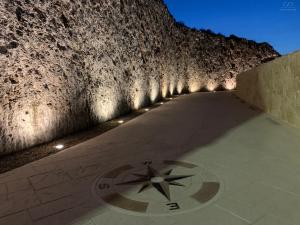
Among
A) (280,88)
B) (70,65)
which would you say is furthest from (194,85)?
(70,65)

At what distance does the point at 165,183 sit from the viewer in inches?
111

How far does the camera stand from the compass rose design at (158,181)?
268 centimetres

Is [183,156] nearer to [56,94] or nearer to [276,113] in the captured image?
[56,94]

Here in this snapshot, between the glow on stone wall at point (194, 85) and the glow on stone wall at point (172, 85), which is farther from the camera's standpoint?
the glow on stone wall at point (194, 85)

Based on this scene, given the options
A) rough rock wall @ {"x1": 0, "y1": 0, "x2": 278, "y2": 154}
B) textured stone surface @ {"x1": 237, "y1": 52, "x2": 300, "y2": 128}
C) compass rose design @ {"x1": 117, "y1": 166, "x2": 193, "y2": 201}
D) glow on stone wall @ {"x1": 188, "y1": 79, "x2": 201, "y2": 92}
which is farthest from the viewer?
glow on stone wall @ {"x1": 188, "y1": 79, "x2": 201, "y2": 92}

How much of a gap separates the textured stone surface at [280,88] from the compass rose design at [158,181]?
3.38 meters

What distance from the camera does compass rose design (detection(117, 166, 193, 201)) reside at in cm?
268

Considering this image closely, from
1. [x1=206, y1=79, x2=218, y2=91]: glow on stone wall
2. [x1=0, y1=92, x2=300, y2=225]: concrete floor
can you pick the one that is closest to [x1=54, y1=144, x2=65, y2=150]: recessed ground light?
[x1=0, y1=92, x2=300, y2=225]: concrete floor

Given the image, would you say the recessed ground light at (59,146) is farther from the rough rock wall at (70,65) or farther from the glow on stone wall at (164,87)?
the glow on stone wall at (164,87)

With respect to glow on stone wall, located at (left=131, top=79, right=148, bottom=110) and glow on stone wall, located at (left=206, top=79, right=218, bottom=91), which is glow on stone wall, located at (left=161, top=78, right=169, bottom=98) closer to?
glow on stone wall, located at (left=131, top=79, right=148, bottom=110)

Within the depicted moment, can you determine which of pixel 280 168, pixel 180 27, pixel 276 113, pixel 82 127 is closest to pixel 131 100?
pixel 82 127

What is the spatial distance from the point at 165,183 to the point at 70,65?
4059 millimetres

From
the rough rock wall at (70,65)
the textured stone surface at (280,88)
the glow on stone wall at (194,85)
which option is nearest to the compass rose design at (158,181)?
the rough rock wall at (70,65)

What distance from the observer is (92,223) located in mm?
2150
